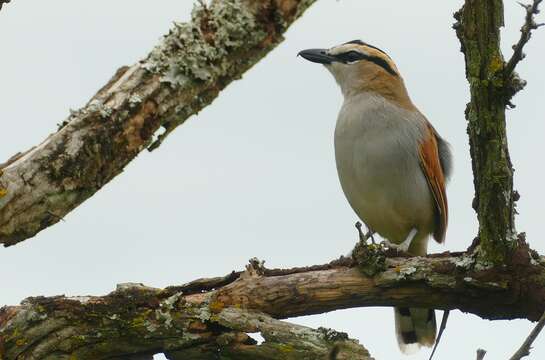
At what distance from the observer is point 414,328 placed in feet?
28.5

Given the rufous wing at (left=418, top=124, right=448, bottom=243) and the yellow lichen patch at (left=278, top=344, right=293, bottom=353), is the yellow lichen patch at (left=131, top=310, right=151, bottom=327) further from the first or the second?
the rufous wing at (left=418, top=124, right=448, bottom=243)

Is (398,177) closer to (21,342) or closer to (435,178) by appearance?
(435,178)

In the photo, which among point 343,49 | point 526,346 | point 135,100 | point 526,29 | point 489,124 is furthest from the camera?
point 343,49

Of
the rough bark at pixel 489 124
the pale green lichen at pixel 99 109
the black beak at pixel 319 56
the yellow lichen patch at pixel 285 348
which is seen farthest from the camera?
the black beak at pixel 319 56

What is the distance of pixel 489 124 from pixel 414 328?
3.80 meters

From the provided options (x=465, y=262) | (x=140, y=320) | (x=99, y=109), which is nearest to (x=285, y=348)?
(x=140, y=320)

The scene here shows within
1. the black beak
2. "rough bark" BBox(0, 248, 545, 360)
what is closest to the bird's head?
the black beak

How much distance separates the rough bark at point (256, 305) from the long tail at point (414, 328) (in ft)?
7.83

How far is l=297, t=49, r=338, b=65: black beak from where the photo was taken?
33.6ft

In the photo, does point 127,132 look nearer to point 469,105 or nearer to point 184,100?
point 184,100

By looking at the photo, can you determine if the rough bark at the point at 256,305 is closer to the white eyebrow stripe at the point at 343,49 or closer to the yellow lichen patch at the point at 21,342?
the yellow lichen patch at the point at 21,342

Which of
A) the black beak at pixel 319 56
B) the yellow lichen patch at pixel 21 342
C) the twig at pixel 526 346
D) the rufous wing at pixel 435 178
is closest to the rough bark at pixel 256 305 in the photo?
the yellow lichen patch at pixel 21 342

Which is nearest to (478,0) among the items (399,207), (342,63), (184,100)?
(184,100)

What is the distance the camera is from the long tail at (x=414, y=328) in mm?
8562
